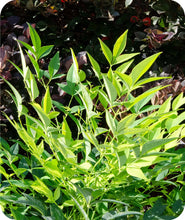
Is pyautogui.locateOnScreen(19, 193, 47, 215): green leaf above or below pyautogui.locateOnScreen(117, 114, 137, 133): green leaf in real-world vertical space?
below

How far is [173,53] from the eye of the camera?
4.01ft

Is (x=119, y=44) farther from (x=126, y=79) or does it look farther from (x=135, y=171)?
(x=135, y=171)

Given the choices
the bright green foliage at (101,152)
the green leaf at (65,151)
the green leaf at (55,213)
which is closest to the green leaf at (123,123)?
the bright green foliage at (101,152)

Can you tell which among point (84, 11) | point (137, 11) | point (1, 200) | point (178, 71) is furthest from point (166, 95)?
point (1, 200)

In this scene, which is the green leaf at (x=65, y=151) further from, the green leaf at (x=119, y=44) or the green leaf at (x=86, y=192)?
the green leaf at (x=119, y=44)

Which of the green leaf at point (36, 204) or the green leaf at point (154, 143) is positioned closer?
the green leaf at point (154, 143)

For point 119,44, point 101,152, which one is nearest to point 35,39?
point 119,44

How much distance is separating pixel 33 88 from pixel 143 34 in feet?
2.17

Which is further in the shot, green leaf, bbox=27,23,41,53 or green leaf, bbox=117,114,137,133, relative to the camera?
green leaf, bbox=27,23,41,53

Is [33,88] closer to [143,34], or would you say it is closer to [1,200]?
[1,200]

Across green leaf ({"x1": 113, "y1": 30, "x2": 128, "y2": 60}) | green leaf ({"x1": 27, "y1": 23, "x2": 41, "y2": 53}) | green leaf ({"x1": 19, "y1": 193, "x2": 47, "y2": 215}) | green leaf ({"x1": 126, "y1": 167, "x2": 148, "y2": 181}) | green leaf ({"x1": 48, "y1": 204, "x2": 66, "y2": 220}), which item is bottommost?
green leaf ({"x1": 48, "y1": 204, "x2": 66, "y2": 220})

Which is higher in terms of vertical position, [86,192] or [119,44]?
[119,44]

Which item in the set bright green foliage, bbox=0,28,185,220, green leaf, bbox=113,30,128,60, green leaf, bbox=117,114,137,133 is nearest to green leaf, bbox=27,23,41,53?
bright green foliage, bbox=0,28,185,220

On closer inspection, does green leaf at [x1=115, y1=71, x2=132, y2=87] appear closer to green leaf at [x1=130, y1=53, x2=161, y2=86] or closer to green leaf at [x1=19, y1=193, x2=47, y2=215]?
green leaf at [x1=130, y1=53, x2=161, y2=86]
